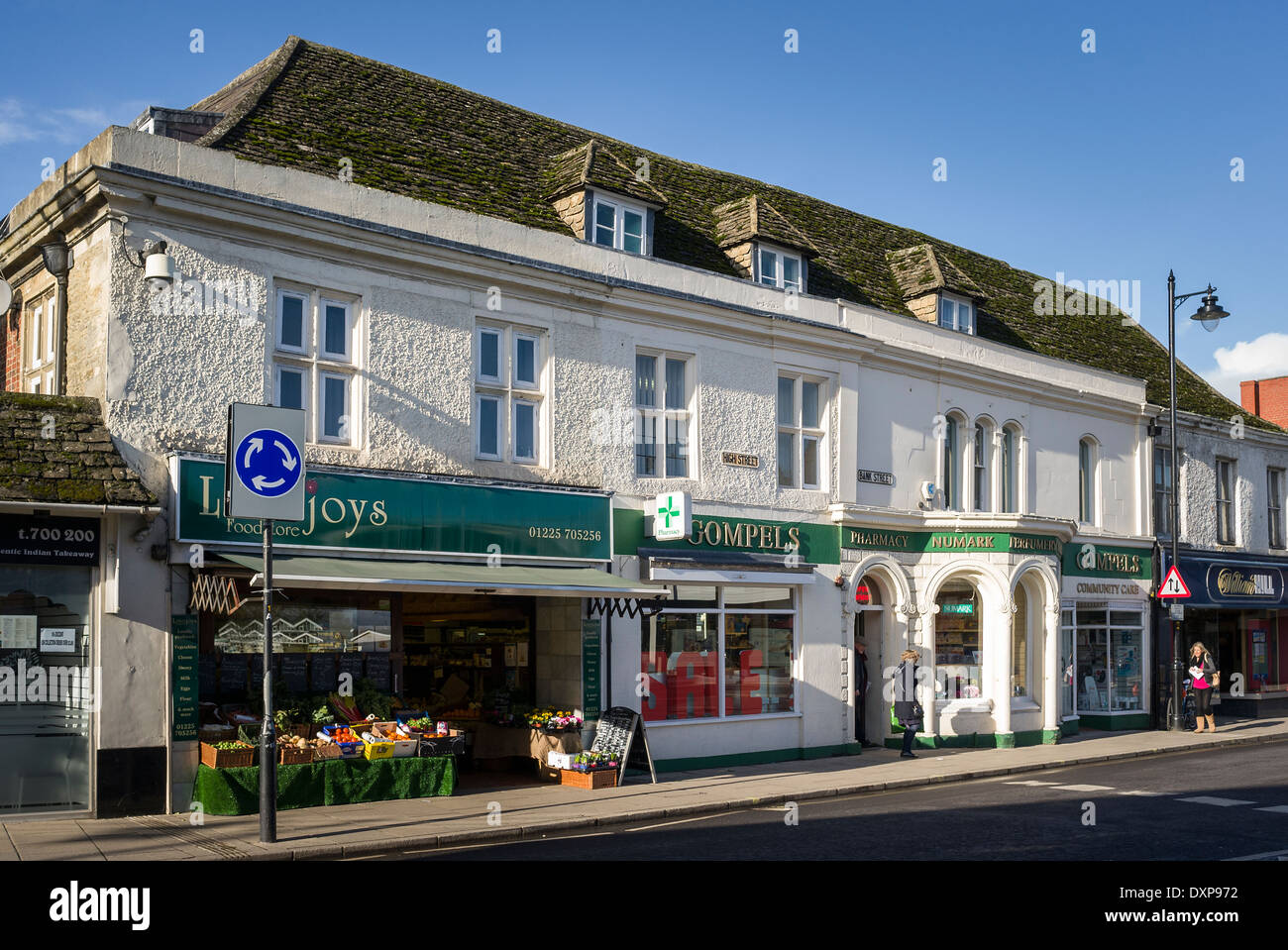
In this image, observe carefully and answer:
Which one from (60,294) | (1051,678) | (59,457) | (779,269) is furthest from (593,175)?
(1051,678)

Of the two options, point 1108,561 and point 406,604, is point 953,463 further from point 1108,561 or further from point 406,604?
point 406,604

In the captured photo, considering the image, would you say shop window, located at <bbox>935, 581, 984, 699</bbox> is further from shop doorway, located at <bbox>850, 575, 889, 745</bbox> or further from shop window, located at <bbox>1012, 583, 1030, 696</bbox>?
shop doorway, located at <bbox>850, 575, 889, 745</bbox>

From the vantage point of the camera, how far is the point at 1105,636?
2589cm

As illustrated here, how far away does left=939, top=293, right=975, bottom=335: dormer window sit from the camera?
2389 centimetres

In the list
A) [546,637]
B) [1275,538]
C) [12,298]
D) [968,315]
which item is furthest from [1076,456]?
[12,298]

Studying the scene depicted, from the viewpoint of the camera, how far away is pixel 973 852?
36.2ft

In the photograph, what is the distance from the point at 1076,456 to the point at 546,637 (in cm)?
1353

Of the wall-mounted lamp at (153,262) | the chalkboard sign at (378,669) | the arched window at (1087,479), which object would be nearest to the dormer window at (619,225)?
the wall-mounted lamp at (153,262)

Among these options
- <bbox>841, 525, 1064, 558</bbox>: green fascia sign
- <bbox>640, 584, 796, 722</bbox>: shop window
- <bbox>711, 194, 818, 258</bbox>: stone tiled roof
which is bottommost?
<bbox>640, 584, 796, 722</bbox>: shop window

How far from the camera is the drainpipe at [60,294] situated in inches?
571

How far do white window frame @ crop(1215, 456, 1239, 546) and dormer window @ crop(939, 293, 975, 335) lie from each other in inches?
359

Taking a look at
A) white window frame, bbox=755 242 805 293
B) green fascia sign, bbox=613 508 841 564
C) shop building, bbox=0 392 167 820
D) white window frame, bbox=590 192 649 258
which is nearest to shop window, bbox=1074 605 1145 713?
green fascia sign, bbox=613 508 841 564

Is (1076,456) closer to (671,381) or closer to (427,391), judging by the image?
(671,381)

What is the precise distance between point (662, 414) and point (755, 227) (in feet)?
13.5
